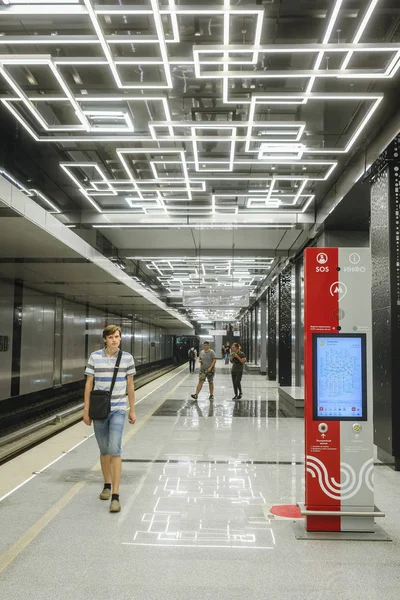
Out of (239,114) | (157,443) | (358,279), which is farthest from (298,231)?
(358,279)

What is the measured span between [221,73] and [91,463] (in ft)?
14.8

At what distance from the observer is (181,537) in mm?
4027

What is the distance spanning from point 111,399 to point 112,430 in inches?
10.6

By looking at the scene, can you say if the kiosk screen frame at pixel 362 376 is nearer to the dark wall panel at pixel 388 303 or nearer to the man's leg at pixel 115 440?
the man's leg at pixel 115 440

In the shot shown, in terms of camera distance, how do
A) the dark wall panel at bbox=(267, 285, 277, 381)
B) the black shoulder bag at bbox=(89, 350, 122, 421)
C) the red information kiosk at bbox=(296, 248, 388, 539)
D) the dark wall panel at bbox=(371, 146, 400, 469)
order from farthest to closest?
the dark wall panel at bbox=(267, 285, 277, 381) < the dark wall panel at bbox=(371, 146, 400, 469) < the black shoulder bag at bbox=(89, 350, 122, 421) < the red information kiosk at bbox=(296, 248, 388, 539)

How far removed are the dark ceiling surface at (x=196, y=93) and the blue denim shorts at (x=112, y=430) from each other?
3260mm

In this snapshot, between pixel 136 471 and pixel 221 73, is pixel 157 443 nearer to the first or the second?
pixel 136 471

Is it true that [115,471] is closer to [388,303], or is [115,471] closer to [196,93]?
[388,303]

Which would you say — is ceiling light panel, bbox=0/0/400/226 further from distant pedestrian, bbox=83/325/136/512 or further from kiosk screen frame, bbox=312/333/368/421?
distant pedestrian, bbox=83/325/136/512

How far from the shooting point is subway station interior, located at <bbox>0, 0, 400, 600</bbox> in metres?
3.72

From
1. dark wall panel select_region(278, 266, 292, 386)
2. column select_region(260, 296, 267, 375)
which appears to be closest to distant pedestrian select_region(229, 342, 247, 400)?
dark wall panel select_region(278, 266, 292, 386)

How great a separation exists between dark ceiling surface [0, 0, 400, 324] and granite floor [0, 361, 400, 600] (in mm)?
3969

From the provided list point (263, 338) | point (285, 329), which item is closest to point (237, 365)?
point (285, 329)

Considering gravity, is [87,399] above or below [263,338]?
below
